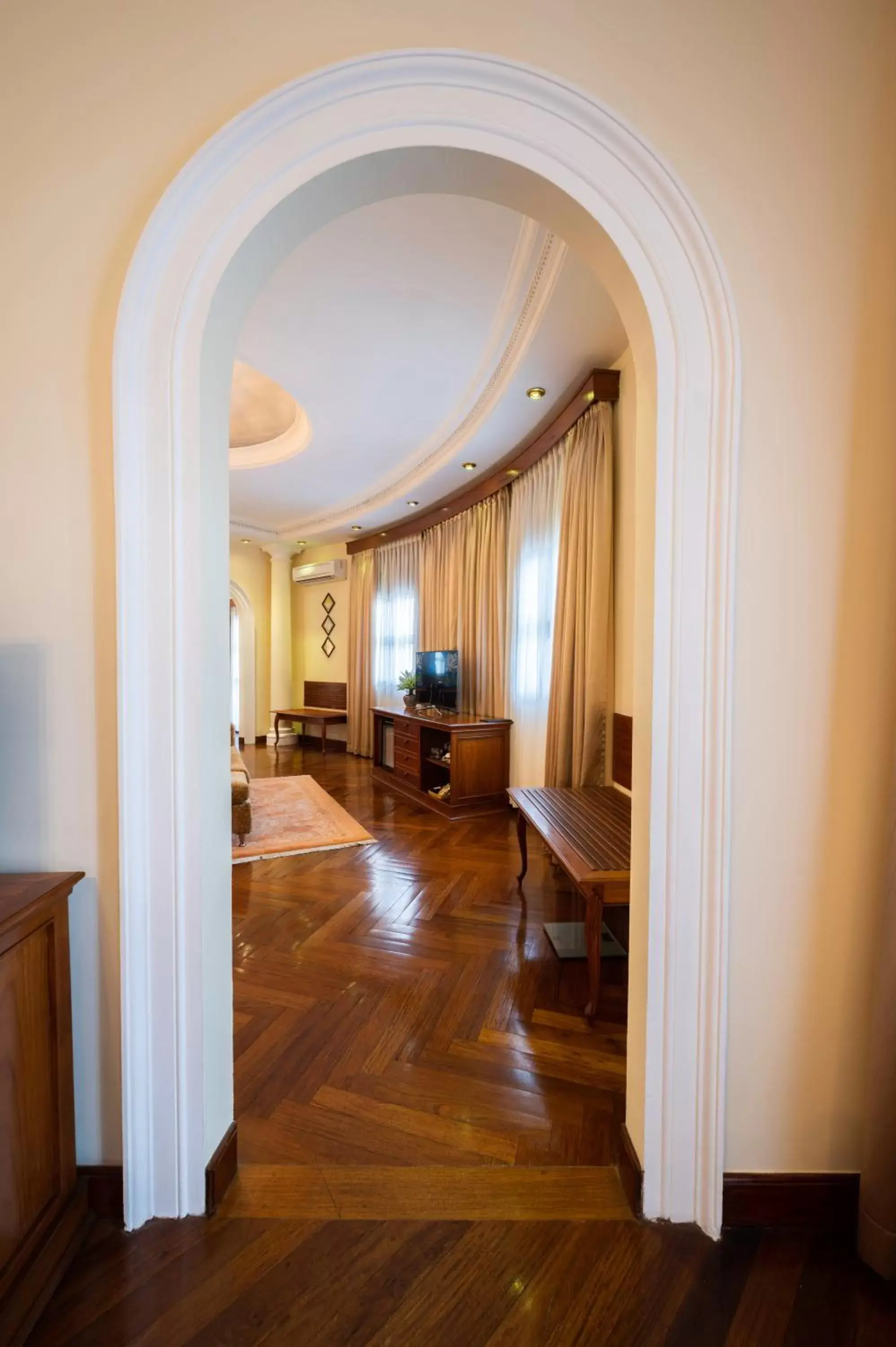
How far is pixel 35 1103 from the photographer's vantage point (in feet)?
3.32

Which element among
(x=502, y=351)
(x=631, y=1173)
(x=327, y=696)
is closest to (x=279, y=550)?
(x=327, y=696)

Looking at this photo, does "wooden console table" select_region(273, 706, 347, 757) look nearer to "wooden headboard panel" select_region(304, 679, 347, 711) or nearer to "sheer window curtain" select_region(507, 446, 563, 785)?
"wooden headboard panel" select_region(304, 679, 347, 711)

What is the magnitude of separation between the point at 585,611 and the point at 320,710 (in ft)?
18.3

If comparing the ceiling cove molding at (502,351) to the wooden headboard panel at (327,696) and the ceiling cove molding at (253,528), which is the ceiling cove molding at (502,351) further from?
the wooden headboard panel at (327,696)

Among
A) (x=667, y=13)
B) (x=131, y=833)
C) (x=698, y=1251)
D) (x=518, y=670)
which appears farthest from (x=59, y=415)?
(x=518, y=670)

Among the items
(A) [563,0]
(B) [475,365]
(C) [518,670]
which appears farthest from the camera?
(C) [518,670]

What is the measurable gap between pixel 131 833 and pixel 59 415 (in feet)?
2.94

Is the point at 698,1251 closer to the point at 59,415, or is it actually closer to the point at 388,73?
the point at 59,415

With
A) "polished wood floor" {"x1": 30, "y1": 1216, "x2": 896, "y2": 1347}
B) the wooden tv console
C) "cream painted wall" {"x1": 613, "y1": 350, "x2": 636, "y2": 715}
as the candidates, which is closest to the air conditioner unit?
the wooden tv console

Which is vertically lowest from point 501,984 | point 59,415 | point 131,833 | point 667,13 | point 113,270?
point 501,984

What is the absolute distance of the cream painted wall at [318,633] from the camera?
7742mm

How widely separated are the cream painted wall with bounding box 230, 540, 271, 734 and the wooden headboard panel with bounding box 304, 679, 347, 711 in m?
0.64

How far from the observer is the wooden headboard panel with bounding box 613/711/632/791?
274 cm

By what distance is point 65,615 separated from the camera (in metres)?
1.12
